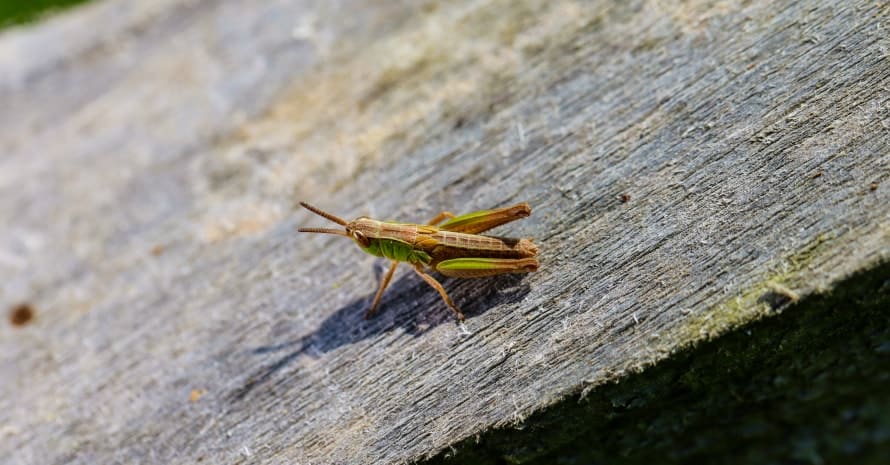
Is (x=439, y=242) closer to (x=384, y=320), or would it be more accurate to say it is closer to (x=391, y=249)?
(x=391, y=249)

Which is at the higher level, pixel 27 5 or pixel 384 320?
pixel 27 5

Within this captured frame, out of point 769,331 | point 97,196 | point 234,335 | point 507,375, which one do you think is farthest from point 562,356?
point 97,196

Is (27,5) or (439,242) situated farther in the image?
(27,5)

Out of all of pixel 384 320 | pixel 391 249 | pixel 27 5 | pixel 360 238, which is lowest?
pixel 384 320

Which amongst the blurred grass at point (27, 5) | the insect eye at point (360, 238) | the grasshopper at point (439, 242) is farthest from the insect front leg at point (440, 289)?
the blurred grass at point (27, 5)

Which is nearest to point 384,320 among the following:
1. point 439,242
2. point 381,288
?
point 381,288

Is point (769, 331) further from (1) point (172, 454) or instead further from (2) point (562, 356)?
(1) point (172, 454)

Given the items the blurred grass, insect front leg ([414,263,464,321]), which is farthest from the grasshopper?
the blurred grass
